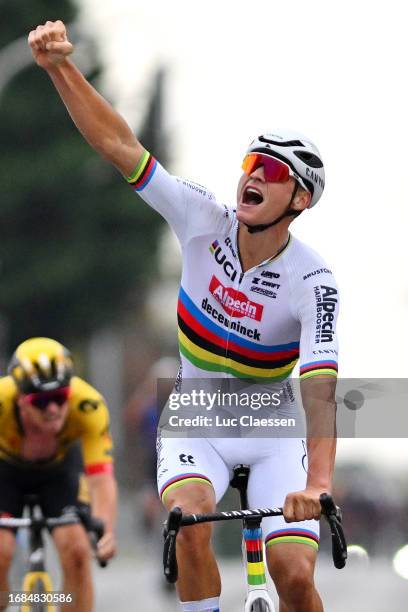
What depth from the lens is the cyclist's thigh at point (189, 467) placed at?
26.4ft

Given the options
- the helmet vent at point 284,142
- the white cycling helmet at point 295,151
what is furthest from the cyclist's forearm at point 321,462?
the helmet vent at point 284,142

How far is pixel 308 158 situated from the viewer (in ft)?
27.5

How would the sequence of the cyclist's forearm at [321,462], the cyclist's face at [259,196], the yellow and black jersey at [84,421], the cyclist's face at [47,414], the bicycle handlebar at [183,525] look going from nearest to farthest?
the bicycle handlebar at [183,525]
the cyclist's forearm at [321,462]
the cyclist's face at [259,196]
the cyclist's face at [47,414]
the yellow and black jersey at [84,421]

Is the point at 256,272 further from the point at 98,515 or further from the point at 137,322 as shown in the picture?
the point at 137,322

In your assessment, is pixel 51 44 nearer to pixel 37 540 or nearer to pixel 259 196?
pixel 259 196

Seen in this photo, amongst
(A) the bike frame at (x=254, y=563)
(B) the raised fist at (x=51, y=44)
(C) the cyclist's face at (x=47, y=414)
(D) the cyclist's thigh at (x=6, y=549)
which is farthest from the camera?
(D) the cyclist's thigh at (x=6, y=549)

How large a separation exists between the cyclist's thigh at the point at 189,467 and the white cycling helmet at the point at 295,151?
4.51 ft

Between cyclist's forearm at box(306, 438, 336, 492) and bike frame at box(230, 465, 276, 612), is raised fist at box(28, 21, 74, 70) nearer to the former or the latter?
cyclist's forearm at box(306, 438, 336, 492)

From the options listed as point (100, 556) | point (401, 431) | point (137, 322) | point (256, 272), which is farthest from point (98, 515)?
point (137, 322)

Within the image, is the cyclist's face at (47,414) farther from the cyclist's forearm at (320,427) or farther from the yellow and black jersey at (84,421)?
the cyclist's forearm at (320,427)

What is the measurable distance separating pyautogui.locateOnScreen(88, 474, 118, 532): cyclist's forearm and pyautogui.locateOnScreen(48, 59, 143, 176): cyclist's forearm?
301cm

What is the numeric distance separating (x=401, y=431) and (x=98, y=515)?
1946 mm

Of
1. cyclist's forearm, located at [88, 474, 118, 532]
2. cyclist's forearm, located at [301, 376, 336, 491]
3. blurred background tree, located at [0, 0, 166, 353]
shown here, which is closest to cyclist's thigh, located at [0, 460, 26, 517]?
cyclist's forearm, located at [88, 474, 118, 532]

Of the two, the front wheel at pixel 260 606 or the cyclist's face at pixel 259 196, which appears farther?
the cyclist's face at pixel 259 196
